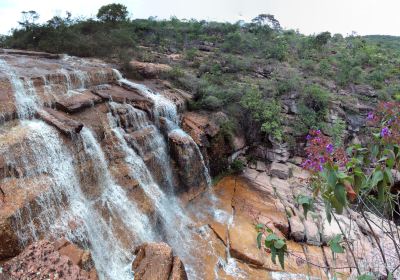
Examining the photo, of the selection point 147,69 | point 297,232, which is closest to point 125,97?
point 147,69

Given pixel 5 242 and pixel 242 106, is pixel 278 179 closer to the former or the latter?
pixel 242 106

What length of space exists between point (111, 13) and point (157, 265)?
18.4 m

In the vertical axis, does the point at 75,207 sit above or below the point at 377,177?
below

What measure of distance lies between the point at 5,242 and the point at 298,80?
48.0ft

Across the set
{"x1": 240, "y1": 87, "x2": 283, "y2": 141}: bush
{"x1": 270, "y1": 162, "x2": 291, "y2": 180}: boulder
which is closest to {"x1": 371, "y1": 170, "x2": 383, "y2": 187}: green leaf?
A: {"x1": 270, "y1": 162, "x2": 291, "y2": 180}: boulder

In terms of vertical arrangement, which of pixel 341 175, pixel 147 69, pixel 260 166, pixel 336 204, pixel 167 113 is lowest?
pixel 260 166

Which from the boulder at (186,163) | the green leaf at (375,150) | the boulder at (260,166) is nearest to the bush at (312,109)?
the boulder at (260,166)

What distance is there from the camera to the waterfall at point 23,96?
27.9 ft

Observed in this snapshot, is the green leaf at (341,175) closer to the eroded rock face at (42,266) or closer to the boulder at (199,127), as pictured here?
the eroded rock face at (42,266)

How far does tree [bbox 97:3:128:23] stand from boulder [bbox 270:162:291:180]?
1419cm

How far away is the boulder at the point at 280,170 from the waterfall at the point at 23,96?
8.79 m

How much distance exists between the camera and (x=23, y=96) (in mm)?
8969

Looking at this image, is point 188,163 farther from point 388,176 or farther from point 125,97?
point 388,176

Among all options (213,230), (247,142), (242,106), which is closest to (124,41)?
(242,106)
